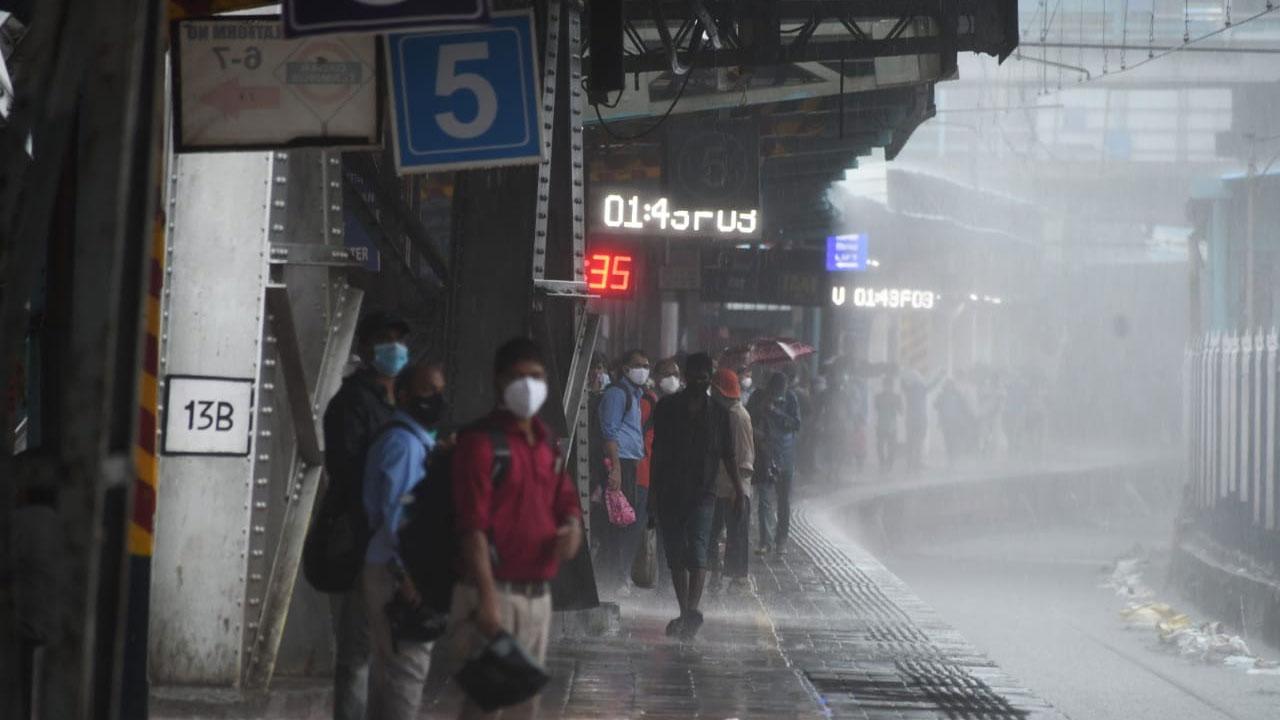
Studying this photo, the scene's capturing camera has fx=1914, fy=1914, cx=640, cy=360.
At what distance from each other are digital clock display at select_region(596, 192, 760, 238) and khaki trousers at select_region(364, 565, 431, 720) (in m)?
14.4

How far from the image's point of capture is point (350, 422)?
7.10 m

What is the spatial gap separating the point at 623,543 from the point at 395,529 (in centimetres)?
910

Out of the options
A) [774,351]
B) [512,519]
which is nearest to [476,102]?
[512,519]

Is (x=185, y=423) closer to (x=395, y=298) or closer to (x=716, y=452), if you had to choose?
(x=716, y=452)

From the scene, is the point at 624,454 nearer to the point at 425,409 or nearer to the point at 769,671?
the point at 769,671

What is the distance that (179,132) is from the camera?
683cm

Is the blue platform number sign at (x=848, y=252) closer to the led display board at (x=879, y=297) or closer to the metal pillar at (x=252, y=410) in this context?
the led display board at (x=879, y=297)

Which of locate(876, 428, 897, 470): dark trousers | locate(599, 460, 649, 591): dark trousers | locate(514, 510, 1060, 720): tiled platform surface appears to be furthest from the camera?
locate(876, 428, 897, 470): dark trousers

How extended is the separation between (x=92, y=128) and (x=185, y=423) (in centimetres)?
371

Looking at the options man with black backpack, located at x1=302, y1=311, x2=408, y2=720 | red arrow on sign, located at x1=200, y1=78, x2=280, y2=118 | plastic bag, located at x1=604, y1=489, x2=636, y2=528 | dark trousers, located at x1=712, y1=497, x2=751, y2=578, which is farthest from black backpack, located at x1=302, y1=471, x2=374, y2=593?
dark trousers, located at x1=712, y1=497, x2=751, y2=578

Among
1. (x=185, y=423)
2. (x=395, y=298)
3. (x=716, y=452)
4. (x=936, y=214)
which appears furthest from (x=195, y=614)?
(x=936, y=214)

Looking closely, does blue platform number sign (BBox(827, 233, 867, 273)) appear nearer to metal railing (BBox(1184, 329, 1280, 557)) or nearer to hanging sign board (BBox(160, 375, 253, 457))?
metal railing (BBox(1184, 329, 1280, 557))

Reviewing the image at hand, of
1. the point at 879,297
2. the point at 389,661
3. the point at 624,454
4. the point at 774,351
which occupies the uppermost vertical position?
the point at 879,297

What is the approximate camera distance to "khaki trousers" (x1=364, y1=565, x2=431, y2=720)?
6.68 m
